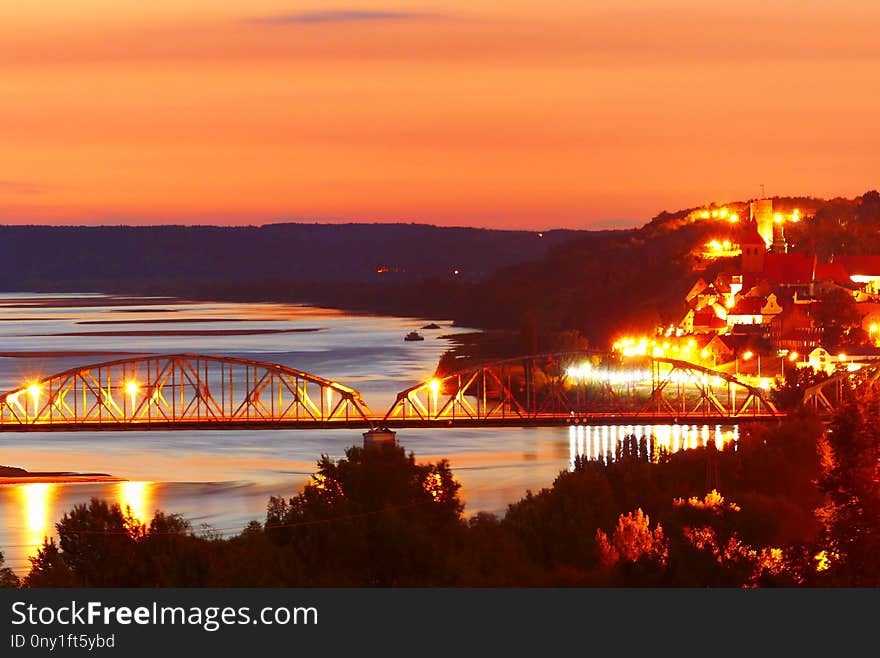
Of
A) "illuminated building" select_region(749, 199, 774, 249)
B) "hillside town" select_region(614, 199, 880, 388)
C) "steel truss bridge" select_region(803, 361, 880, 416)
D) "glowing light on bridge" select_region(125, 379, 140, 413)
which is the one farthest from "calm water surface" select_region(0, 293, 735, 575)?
"illuminated building" select_region(749, 199, 774, 249)

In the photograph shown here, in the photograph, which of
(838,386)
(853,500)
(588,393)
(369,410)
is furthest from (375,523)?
(588,393)

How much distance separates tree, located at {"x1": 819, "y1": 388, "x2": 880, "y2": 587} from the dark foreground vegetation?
20 millimetres

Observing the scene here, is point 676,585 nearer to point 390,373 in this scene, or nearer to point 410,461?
point 410,461

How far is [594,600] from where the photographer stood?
17.8 m

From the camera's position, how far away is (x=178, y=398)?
7288 cm

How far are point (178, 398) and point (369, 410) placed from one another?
2565 centimetres

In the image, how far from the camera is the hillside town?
74000 mm

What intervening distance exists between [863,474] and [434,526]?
22.1ft

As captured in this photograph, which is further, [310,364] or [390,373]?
[310,364]

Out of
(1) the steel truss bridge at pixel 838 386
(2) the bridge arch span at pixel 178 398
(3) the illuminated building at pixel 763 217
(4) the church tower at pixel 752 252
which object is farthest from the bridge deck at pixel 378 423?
(3) the illuminated building at pixel 763 217

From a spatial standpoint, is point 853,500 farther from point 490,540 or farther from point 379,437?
point 379,437

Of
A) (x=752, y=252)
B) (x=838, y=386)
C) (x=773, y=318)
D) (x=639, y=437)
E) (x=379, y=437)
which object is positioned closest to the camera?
(x=379, y=437)

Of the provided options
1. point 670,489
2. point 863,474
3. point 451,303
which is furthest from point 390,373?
point 451,303

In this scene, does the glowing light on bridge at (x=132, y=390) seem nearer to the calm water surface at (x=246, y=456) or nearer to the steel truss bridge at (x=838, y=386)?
the calm water surface at (x=246, y=456)
